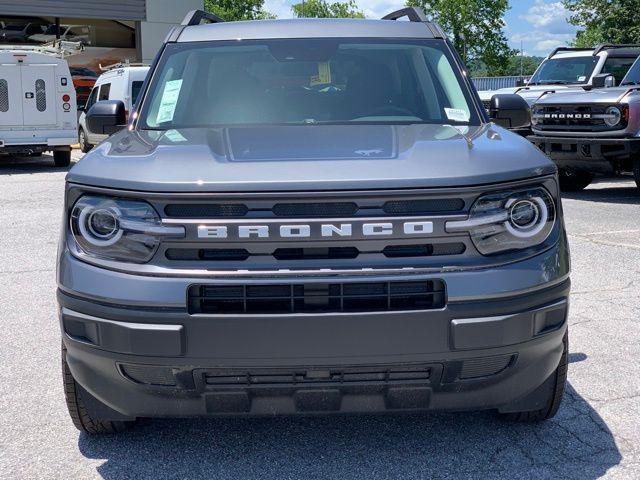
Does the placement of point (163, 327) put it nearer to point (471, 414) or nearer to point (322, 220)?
point (322, 220)

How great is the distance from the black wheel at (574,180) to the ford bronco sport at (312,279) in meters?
8.92

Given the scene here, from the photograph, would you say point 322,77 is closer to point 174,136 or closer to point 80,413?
point 174,136

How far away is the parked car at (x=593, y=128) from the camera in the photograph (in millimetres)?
10211

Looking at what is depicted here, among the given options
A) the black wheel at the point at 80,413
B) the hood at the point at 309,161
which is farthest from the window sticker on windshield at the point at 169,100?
the black wheel at the point at 80,413

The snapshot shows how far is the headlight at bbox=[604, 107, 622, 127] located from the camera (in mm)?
10242

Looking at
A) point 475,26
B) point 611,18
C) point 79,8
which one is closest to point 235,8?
point 475,26

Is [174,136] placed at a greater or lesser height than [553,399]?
greater

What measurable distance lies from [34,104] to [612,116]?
11.5m

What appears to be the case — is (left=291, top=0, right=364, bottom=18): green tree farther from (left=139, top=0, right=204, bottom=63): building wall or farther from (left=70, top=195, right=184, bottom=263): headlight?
(left=70, top=195, right=184, bottom=263): headlight

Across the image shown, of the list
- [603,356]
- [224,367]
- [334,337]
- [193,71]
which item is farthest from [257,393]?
[603,356]

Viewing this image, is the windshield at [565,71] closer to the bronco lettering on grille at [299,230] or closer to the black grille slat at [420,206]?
the black grille slat at [420,206]

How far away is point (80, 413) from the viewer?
3.27 m

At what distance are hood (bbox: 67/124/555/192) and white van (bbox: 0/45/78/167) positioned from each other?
566 inches

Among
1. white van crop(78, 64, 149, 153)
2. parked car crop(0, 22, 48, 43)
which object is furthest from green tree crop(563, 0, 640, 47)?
parked car crop(0, 22, 48, 43)
